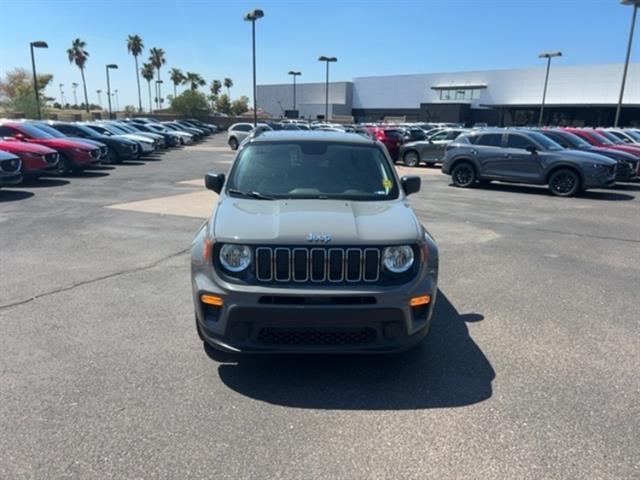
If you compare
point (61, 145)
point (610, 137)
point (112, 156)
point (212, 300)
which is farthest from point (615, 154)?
point (112, 156)

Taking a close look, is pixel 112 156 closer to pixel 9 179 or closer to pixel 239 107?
pixel 9 179

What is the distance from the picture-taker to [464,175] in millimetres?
15898

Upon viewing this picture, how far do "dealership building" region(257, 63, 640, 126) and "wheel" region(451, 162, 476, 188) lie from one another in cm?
6150

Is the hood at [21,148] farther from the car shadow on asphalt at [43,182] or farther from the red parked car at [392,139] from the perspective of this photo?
the red parked car at [392,139]

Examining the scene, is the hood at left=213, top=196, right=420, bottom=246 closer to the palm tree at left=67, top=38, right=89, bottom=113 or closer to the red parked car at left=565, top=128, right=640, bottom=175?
the red parked car at left=565, top=128, right=640, bottom=175

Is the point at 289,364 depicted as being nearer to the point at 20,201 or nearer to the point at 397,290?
the point at 397,290

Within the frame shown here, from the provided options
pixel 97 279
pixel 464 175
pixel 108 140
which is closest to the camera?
pixel 97 279

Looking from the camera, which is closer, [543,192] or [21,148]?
[21,148]

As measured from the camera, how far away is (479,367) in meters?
3.98

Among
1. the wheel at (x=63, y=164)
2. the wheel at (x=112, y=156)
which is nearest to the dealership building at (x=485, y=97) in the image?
the wheel at (x=112, y=156)

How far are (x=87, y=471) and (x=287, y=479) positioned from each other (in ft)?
3.53

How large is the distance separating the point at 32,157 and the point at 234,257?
1298 cm

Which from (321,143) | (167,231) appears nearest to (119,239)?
(167,231)

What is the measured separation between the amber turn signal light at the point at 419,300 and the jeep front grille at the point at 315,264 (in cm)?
34
